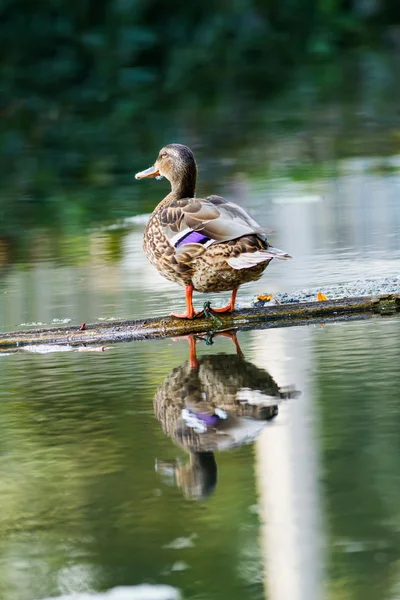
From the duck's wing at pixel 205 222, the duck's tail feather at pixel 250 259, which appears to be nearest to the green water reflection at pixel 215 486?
the duck's tail feather at pixel 250 259

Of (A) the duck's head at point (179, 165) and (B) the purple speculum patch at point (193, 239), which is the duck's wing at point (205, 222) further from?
(A) the duck's head at point (179, 165)

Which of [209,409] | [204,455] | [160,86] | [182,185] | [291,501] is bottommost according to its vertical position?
[291,501]

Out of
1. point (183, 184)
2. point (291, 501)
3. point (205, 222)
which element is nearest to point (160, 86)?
point (183, 184)

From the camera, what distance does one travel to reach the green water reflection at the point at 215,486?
3.61m

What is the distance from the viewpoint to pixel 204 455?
450 cm

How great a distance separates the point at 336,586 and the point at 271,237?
19.6ft

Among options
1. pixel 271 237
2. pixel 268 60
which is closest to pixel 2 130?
pixel 268 60

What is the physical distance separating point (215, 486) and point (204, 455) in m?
0.33

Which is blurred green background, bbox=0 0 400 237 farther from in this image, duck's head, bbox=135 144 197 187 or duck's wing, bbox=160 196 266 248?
duck's wing, bbox=160 196 266 248

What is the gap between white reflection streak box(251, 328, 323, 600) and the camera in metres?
3.51

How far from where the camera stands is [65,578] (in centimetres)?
366

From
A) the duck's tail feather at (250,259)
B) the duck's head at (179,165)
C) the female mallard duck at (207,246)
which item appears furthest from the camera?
the duck's head at (179,165)

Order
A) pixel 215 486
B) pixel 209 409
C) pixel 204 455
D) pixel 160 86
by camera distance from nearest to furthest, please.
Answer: pixel 215 486
pixel 204 455
pixel 209 409
pixel 160 86

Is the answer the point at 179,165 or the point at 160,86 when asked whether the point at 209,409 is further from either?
the point at 160,86
